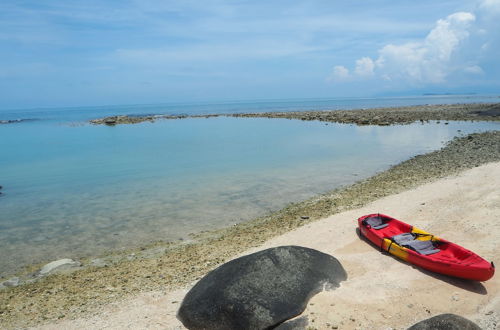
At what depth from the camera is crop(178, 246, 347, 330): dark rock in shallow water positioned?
320 inches

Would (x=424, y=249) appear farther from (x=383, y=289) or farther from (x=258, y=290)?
(x=258, y=290)

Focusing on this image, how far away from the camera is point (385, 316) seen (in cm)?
827

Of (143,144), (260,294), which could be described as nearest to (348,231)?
(260,294)

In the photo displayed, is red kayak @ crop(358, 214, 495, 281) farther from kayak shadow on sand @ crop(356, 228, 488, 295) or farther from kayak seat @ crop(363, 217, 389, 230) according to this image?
kayak shadow on sand @ crop(356, 228, 488, 295)

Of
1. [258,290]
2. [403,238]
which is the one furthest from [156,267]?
[403,238]

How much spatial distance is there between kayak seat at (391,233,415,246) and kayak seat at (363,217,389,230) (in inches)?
44.0

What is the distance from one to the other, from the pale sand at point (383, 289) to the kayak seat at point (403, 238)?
616 millimetres

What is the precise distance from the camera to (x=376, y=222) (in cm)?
1322

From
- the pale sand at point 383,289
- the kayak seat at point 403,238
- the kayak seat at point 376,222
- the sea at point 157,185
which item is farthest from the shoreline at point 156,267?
the kayak seat at point 403,238

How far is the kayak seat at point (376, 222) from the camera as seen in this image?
12.9 metres

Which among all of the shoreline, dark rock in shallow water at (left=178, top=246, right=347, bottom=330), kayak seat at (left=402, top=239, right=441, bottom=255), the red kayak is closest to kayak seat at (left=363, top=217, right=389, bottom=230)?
the red kayak

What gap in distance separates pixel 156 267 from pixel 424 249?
330 inches

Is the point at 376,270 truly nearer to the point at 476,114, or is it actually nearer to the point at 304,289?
the point at 304,289

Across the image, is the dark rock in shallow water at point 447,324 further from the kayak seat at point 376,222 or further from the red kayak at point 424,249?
the kayak seat at point 376,222
